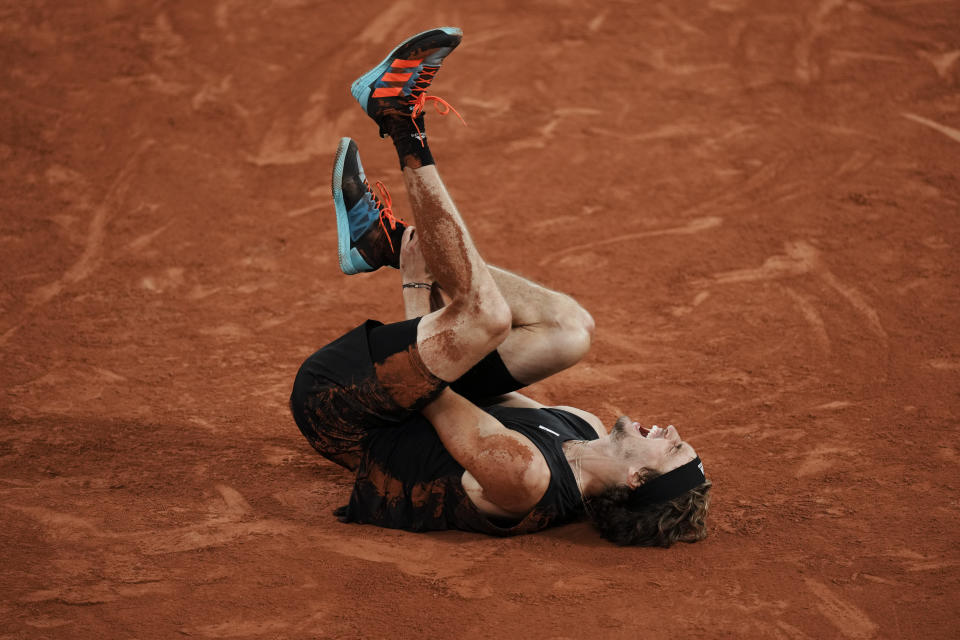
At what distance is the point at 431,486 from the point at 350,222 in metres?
1.20

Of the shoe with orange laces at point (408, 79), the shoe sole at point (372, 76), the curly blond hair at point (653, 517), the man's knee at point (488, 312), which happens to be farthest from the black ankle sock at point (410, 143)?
the curly blond hair at point (653, 517)

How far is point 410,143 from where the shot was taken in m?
3.41

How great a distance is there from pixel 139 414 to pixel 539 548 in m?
2.23

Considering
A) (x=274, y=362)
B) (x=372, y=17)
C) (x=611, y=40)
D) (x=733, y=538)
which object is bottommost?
(x=733, y=538)

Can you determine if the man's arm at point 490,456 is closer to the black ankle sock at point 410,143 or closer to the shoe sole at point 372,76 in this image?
the black ankle sock at point 410,143

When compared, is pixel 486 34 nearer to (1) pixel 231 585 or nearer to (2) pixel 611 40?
(2) pixel 611 40

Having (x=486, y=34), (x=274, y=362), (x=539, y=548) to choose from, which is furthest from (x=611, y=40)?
(x=539, y=548)

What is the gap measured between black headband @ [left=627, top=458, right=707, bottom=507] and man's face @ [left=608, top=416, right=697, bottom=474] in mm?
28

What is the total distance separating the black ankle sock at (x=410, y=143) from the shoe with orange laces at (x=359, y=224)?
1.97 ft

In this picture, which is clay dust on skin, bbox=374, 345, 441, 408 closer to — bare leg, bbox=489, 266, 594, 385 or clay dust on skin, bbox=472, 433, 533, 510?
clay dust on skin, bbox=472, 433, 533, 510

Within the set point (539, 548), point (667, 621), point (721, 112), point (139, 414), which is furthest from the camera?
point (721, 112)

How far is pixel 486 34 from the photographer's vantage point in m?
8.81

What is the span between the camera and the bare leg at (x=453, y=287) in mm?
3365

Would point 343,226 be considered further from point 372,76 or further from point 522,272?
point 522,272
